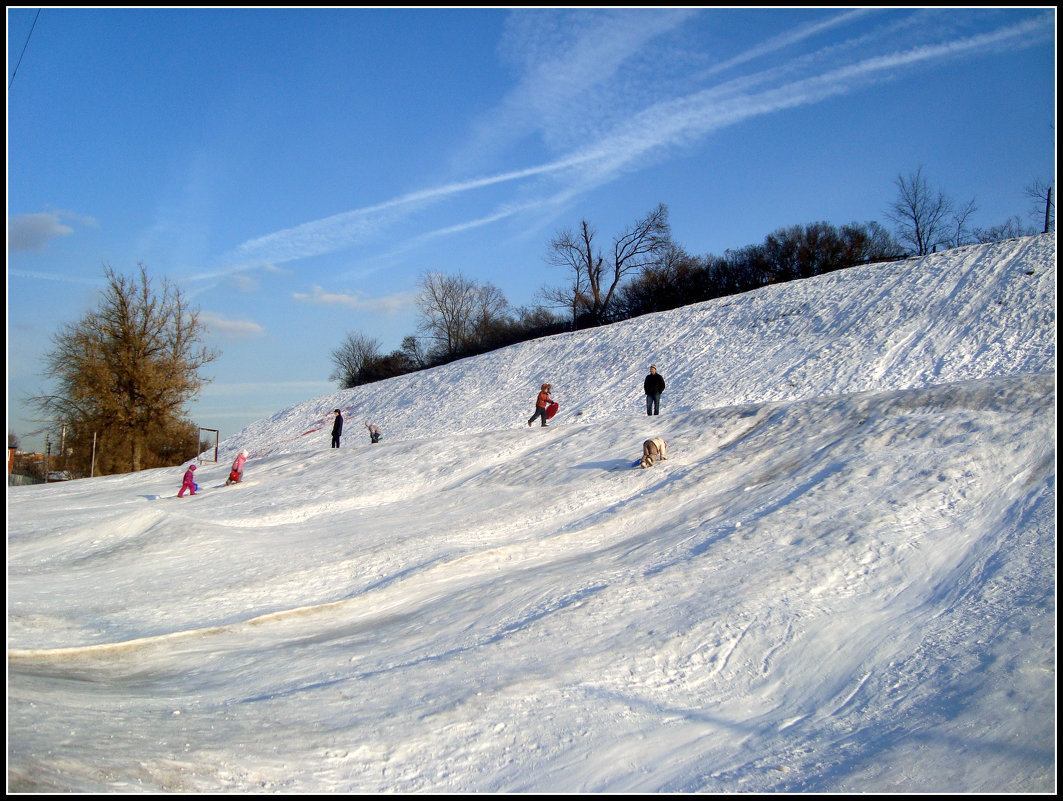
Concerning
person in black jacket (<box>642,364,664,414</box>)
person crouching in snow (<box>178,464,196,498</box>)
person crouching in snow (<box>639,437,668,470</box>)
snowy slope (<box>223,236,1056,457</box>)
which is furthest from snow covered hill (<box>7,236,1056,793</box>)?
snowy slope (<box>223,236,1056,457</box>)

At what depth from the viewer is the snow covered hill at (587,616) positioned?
554cm

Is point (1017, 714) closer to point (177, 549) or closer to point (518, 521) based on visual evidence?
point (518, 521)

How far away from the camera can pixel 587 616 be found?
851 centimetres

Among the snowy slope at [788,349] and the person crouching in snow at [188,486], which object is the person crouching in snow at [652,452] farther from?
the person crouching in snow at [188,486]

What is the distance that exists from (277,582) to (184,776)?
21.2ft

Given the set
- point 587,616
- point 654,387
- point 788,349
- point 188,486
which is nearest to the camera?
point 587,616

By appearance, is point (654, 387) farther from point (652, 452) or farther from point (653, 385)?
point (652, 452)

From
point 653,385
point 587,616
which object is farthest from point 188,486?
point 587,616

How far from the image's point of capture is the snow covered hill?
5.54 meters

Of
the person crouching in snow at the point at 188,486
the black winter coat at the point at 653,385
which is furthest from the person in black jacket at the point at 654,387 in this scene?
the person crouching in snow at the point at 188,486

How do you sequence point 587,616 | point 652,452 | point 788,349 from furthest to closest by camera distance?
1. point 788,349
2. point 652,452
3. point 587,616

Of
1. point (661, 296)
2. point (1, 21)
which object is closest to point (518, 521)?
point (1, 21)

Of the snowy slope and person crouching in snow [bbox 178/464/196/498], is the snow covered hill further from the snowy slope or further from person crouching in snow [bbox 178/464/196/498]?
the snowy slope

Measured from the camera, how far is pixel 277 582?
11352mm
